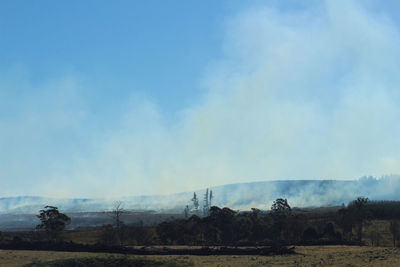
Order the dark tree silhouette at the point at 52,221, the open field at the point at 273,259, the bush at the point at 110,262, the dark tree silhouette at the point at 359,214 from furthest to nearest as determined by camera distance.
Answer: the dark tree silhouette at the point at 359,214 < the dark tree silhouette at the point at 52,221 < the bush at the point at 110,262 < the open field at the point at 273,259

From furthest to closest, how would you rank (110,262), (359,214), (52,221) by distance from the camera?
1. (359,214)
2. (52,221)
3. (110,262)

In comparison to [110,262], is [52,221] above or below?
above

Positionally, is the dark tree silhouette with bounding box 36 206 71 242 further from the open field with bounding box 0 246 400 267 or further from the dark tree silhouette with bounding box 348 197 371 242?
the dark tree silhouette with bounding box 348 197 371 242

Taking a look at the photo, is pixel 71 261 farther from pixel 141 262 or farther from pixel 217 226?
pixel 217 226

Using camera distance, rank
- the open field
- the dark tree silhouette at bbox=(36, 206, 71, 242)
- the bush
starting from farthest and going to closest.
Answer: the dark tree silhouette at bbox=(36, 206, 71, 242) < the bush < the open field

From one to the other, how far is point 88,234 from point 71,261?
74.6 metres

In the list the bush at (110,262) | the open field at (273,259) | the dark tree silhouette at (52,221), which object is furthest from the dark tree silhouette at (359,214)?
the dark tree silhouette at (52,221)

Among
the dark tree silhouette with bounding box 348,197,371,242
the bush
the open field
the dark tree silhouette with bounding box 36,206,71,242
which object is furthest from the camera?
the dark tree silhouette with bounding box 348,197,371,242

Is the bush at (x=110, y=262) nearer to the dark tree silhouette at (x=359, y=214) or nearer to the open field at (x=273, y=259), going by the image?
the open field at (x=273, y=259)

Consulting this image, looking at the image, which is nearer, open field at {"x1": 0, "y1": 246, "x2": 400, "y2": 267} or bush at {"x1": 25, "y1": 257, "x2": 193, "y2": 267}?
open field at {"x1": 0, "y1": 246, "x2": 400, "y2": 267}

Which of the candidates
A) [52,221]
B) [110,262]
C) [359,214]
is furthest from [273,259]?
[52,221]

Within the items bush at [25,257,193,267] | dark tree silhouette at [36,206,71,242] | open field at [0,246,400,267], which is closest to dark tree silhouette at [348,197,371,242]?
open field at [0,246,400,267]

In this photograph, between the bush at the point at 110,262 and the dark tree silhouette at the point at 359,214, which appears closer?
the bush at the point at 110,262

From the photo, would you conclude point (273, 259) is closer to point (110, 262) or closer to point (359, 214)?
point (110, 262)
